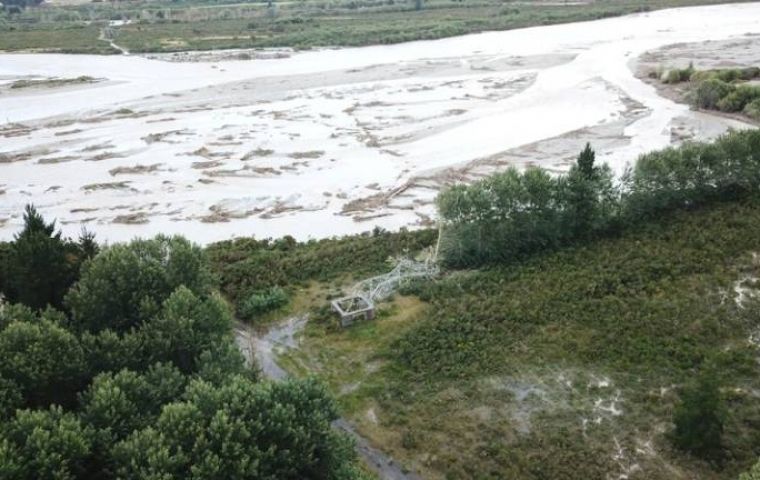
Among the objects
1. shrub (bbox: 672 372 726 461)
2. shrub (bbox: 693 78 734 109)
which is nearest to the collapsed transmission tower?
shrub (bbox: 672 372 726 461)

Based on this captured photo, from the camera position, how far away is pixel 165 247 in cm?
2734

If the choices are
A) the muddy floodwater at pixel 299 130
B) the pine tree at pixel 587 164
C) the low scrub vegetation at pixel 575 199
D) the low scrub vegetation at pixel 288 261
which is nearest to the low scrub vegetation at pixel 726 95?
the muddy floodwater at pixel 299 130

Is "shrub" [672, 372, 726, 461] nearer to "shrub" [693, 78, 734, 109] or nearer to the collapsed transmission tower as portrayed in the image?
the collapsed transmission tower

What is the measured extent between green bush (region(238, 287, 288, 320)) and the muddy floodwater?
29.5 feet

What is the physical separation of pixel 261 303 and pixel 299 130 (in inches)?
1203

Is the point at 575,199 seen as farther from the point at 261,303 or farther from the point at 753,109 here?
the point at 753,109

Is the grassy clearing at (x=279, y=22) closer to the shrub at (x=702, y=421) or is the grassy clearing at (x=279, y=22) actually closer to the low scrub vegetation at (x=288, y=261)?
the low scrub vegetation at (x=288, y=261)

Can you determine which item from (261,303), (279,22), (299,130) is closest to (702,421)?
(261,303)

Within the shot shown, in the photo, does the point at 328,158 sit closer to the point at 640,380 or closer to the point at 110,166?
the point at 110,166

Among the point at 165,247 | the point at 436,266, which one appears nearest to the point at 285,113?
the point at 436,266

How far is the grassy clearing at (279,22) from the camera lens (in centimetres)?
11006

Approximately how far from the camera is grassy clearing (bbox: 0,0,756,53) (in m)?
110

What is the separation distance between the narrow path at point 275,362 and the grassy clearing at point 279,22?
8227 cm

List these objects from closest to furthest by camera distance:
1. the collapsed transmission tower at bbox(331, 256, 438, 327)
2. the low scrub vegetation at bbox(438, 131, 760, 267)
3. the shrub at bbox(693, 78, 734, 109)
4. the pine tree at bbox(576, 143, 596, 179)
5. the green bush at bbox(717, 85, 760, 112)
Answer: the collapsed transmission tower at bbox(331, 256, 438, 327), the low scrub vegetation at bbox(438, 131, 760, 267), the pine tree at bbox(576, 143, 596, 179), the green bush at bbox(717, 85, 760, 112), the shrub at bbox(693, 78, 734, 109)
